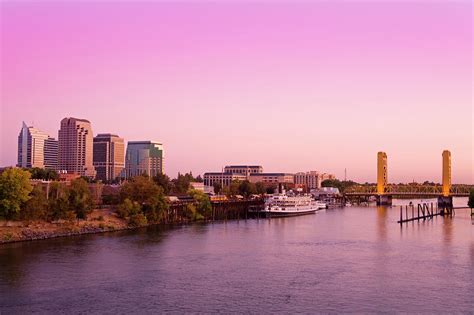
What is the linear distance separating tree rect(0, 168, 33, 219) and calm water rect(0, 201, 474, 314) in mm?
5597

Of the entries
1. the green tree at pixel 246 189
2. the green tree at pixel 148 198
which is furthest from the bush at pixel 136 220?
the green tree at pixel 246 189

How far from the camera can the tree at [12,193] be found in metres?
49.1

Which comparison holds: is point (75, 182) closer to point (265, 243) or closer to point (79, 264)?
point (265, 243)

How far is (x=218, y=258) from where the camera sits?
130ft

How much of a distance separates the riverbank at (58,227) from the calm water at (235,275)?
248 centimetres

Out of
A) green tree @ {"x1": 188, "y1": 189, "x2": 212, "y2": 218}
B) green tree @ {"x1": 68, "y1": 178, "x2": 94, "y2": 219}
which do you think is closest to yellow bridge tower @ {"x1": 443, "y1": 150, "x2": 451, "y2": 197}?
green tree @ {"x1": 188, "y1": 189, "x2": 212, "y2": 218}

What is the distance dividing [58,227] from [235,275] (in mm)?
25909

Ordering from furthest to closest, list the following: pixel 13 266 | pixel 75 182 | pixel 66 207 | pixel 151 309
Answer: pixel 75 182, pixel 66 207, pixel 13 266, pixel 151 309

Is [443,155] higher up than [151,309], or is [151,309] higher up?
[443,155]

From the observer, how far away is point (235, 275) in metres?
33.2

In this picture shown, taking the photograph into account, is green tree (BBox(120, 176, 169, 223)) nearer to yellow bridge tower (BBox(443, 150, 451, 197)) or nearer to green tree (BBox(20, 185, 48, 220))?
green tree (BBox(20, 185, 48, 220))

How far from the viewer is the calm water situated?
26.5m

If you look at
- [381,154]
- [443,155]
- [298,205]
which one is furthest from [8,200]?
[381,154]

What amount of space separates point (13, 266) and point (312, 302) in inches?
759
